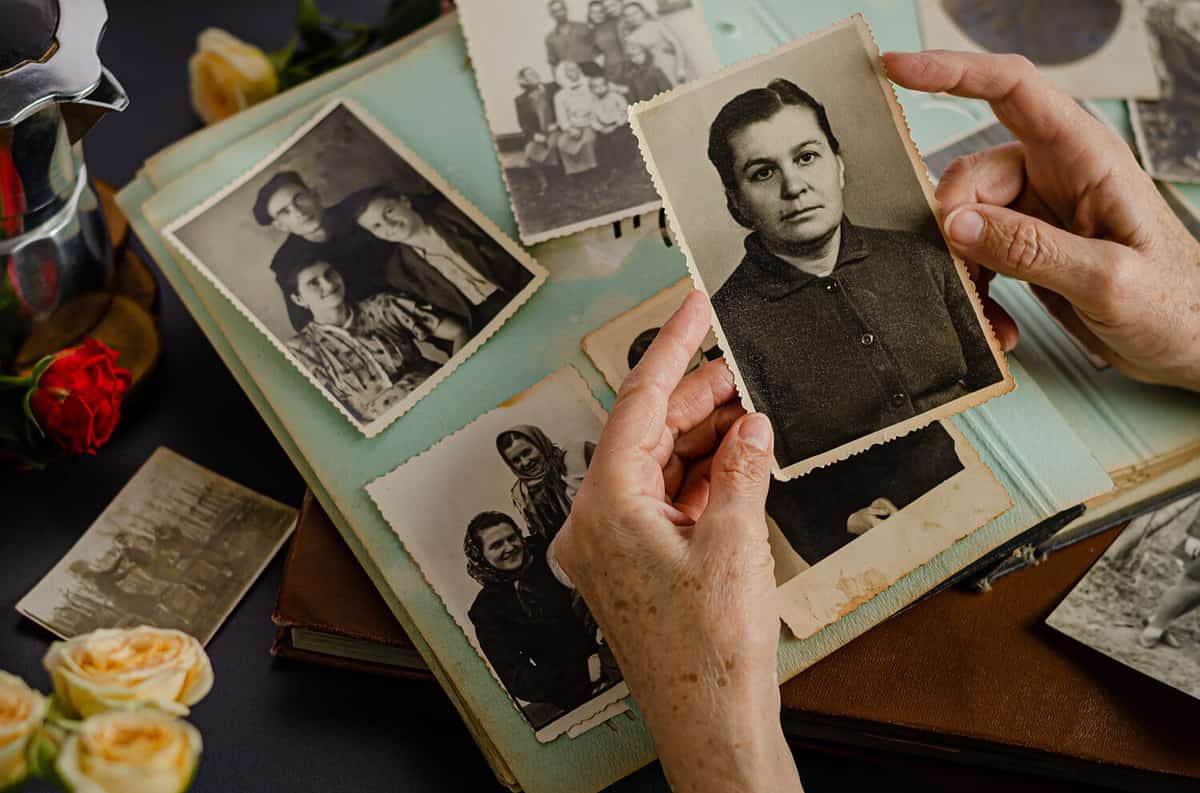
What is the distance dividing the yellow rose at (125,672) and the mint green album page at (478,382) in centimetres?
34

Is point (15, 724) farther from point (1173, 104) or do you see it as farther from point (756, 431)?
point (1173, 104)

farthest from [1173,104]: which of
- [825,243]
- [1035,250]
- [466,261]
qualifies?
[466,261]

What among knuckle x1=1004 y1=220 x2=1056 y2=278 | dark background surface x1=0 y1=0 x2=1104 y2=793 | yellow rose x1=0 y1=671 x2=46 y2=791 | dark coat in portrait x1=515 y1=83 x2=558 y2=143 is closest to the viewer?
yellow rose x1=0 y1=671 x2=46 y2=791

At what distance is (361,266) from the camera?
0.99 metres

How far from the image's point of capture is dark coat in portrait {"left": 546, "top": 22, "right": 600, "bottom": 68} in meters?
1.07

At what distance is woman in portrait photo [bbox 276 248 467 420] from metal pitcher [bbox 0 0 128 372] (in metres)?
0.19

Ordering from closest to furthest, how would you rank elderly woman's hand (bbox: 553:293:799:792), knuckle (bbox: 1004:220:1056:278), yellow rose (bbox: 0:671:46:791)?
yellow rose (bbox: 0:671:46:791) → elderly woman's hand (bbox: 553:293:799:792) → knuckle (bbox: 1004:220:1056:278)

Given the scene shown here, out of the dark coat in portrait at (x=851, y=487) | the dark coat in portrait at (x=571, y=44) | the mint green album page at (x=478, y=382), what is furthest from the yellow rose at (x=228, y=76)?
the dark coat in portrait at (x=851, y=487)

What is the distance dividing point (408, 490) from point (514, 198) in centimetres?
32

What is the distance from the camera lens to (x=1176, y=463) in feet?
3.18

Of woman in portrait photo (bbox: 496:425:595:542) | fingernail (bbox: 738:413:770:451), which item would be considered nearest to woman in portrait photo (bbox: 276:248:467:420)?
woman in portrait photo (bbox: 496:425:595:542)

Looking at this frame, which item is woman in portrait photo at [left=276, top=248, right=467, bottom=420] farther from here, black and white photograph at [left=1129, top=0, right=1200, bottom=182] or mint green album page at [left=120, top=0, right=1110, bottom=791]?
black and white photograph at [left=1129, top=0, right=1200, bottom=182]

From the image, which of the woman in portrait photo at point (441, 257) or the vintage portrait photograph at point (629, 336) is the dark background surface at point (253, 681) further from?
the vintage portrait photograph at point (629, 336)

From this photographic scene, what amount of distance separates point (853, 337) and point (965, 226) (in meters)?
0.13
